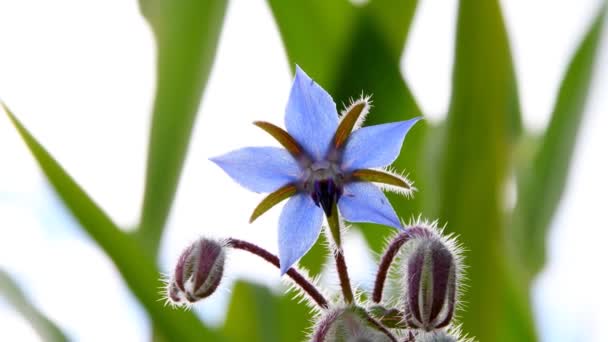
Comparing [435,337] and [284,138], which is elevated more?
[284,138]

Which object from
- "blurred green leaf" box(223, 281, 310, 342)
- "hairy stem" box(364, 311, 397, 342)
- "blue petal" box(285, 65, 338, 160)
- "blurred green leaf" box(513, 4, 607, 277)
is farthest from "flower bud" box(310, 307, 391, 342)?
"blurred green leaf" box(513, 4, 607, 277)

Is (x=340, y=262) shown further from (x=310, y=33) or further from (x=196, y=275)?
Answer: (x=310, y=33)

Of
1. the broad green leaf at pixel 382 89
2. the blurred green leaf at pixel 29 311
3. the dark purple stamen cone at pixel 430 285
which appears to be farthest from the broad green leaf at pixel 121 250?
the dark purple stamen cone at pixel 430 285

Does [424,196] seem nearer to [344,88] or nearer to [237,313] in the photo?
[344,88]

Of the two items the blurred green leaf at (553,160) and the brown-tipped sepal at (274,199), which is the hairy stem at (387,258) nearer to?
the brown-tipped sepal at (274,199)

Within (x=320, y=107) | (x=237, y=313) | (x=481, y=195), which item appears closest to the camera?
(x=320, y=107)

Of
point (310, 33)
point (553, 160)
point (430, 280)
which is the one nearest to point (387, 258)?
point (430, 280)

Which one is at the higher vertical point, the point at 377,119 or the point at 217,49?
the point at 217,49

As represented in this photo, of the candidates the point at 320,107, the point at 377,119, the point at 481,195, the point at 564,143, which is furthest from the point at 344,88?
the point at 320,107
